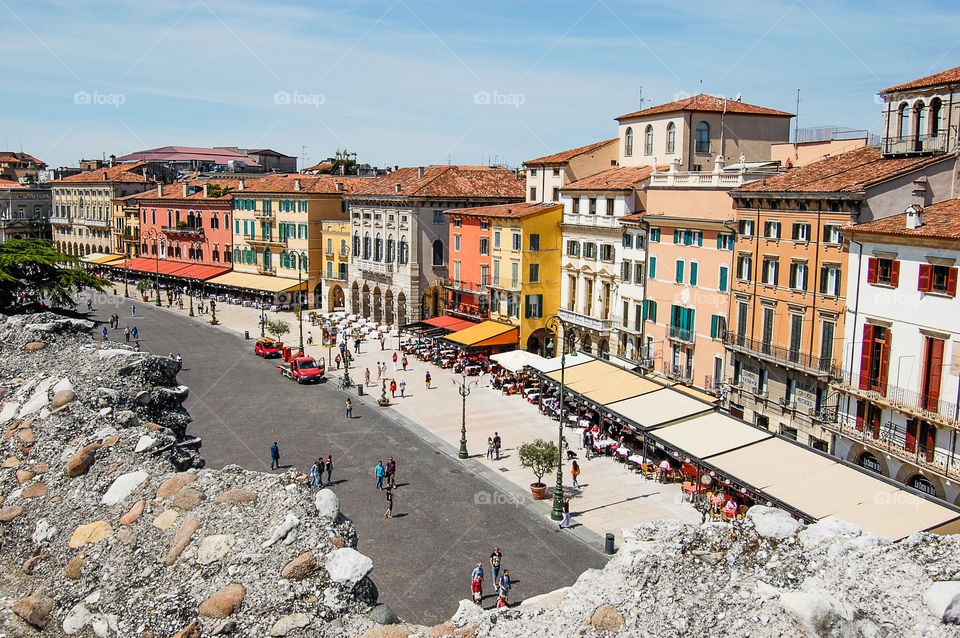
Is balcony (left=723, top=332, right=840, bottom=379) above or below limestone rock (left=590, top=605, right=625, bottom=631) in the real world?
below

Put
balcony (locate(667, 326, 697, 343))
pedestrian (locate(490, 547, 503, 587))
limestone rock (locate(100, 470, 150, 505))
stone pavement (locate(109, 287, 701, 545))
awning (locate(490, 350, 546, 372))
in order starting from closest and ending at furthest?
limestone rock (locate(100, 470, 150, 505)) → pedestrian (locate(490, 547, 503, 587)) → stone pavement (locate(109, 287, 701, 545)) → balcony (locate(667, 326, 697, 343)) → awning (locate(490, 350, 546, 372))

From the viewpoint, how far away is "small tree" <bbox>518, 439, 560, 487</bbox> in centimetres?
3203

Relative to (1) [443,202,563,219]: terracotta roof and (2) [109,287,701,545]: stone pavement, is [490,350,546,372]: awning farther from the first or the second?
(1) [443,202,563,219]: terracotta roof

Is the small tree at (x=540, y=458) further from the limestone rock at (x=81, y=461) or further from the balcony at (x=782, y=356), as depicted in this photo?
the limestone rock at (x=81, y=461)

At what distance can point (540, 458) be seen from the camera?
105ft

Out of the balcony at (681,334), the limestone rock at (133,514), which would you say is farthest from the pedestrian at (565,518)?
the limestone rock at (133,514)

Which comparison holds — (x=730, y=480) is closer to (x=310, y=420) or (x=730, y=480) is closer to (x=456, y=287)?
(x=310, y=420)

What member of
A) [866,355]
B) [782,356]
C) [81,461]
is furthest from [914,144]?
[81,461]

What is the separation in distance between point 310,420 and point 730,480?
22819 mm

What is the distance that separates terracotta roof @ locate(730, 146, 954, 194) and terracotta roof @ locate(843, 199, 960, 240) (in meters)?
→ 1.62

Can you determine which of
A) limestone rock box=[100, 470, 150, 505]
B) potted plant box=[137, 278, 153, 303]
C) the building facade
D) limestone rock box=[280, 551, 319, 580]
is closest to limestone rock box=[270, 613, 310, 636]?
limestone rock box=[280, 551, 319, 580]

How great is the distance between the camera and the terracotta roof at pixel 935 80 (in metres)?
33.7

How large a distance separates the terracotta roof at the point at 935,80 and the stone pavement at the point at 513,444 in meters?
20.0

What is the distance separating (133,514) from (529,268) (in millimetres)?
48377
